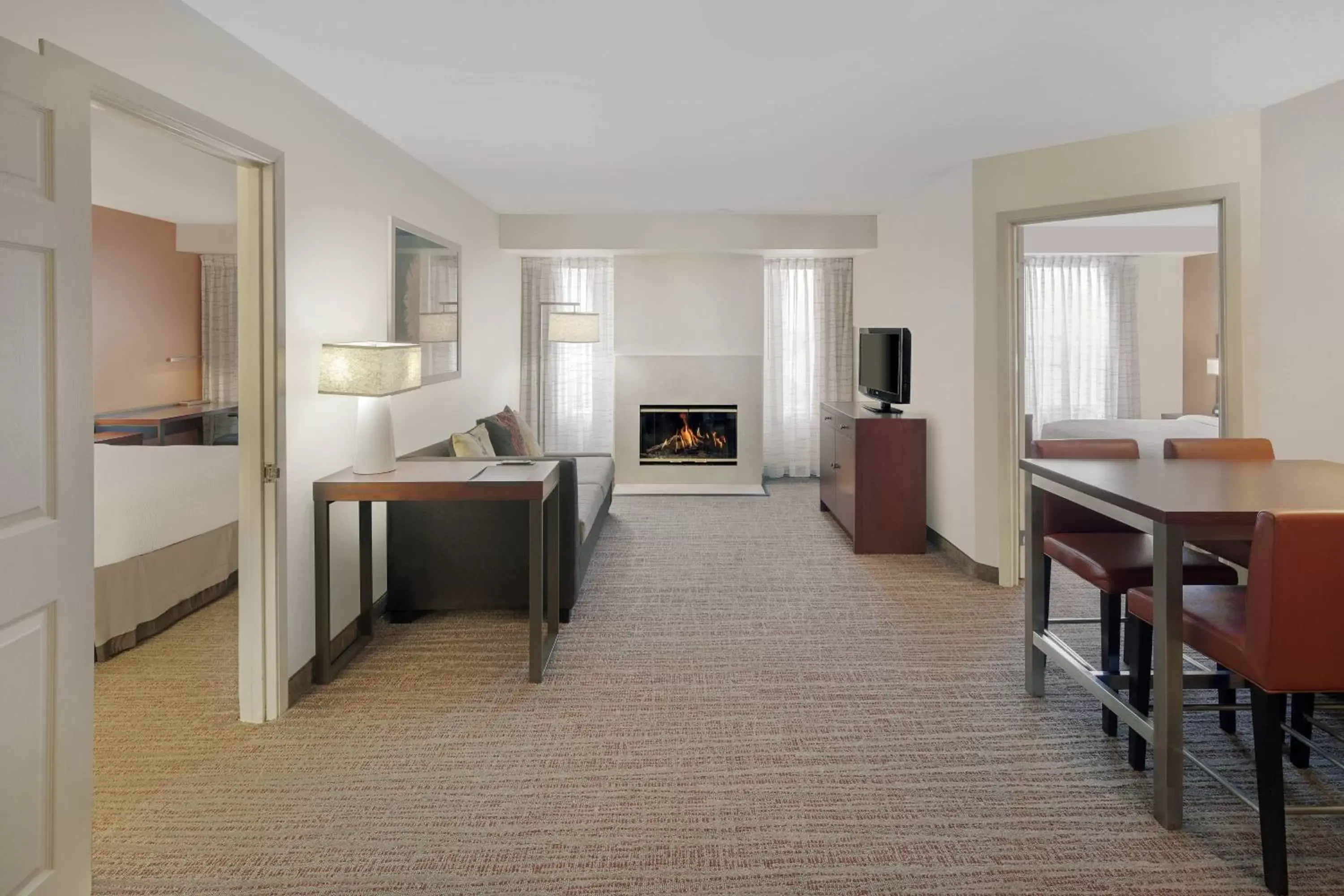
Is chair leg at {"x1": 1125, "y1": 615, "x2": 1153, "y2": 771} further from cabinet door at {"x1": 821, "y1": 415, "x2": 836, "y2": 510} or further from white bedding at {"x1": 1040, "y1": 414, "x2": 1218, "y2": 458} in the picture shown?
white bedding at {"x1": 1040, "y1": 414, "x2": 1218, "y2": 458}

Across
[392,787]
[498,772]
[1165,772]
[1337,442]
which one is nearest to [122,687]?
[392,787]

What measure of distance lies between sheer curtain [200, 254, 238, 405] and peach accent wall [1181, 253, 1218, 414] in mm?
8898

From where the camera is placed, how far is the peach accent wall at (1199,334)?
25.4 ft

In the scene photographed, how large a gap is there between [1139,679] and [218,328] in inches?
293

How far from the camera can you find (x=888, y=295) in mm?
6258

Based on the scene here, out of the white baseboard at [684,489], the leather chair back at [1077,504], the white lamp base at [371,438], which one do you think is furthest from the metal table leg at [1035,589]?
the white baseboard at [684,489]

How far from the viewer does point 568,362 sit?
26.0 ft

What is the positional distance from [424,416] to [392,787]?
261 cm

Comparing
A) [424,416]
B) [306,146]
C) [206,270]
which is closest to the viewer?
[306,146]

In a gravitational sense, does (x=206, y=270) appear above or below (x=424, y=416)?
above

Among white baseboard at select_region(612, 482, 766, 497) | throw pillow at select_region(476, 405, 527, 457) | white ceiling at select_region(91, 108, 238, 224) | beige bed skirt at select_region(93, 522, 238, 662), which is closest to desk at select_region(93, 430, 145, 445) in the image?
white ceiling at select_region(91, 108, 238, 224)

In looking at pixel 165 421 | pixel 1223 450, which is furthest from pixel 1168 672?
pixel 165 421

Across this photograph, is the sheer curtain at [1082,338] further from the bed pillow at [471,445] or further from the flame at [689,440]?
the bed pillow at [471,445]

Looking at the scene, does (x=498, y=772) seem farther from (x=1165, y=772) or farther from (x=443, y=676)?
(x=1165, y=772)
